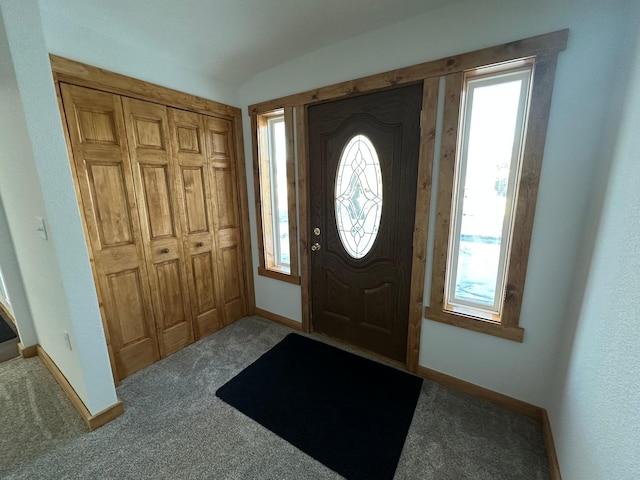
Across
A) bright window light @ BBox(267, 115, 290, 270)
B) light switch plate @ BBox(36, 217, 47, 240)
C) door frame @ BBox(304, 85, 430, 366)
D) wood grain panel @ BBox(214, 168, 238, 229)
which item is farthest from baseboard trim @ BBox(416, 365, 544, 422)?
light switch plate @ BBox(36, 217, 47, 240)

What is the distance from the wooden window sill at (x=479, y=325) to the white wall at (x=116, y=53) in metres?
2.65

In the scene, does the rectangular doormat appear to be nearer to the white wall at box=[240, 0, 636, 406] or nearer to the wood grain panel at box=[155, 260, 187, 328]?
the white wall at box=[240, 0, 636, 406]

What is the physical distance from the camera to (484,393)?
1.75 meters

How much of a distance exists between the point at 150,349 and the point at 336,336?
5.30 feet

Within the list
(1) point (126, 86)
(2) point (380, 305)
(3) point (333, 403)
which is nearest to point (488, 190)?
(2) point (380, 305)

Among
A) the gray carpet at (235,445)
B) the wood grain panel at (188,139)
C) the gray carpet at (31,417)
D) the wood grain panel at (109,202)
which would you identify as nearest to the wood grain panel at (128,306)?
the wood grain panel at (109,202)

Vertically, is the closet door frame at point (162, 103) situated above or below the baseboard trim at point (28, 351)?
above

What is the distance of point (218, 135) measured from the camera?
→ 245cm

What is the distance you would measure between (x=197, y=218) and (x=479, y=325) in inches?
95.3

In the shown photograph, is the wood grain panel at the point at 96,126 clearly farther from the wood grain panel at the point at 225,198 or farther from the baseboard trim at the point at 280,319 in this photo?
the baseboard trim at the point at 280,319

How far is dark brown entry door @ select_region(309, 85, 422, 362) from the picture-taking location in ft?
6.05

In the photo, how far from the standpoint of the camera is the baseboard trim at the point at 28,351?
2.18 metres

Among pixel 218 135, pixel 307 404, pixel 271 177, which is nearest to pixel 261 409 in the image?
pixel 307 404

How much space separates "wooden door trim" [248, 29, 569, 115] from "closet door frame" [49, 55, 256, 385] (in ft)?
1.84
